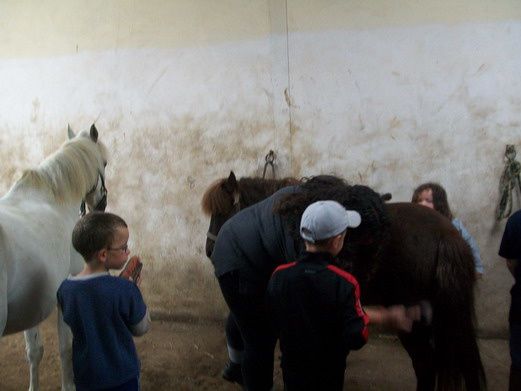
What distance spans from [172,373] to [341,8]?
9.12ft

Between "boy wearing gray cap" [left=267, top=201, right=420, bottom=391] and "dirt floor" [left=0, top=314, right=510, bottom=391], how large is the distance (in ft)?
4.71

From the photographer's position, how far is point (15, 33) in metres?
3.98

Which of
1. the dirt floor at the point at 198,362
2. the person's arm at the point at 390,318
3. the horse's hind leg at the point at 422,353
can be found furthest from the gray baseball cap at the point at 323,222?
the dirt floor at the point at 198,362

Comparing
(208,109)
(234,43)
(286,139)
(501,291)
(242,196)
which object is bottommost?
(501,291)

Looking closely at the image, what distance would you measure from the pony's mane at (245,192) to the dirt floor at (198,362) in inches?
45.1

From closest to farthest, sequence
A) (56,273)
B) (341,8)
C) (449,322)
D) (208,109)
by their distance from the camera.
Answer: (449,322) → (56,273) → (341,8) → (208,109)

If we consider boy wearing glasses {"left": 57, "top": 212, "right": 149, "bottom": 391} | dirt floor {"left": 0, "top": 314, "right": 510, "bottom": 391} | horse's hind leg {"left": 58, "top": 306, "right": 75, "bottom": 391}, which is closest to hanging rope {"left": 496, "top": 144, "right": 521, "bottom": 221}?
dirt floor {"left": 0, "top": 314, "right": 510, "bottom": 391}

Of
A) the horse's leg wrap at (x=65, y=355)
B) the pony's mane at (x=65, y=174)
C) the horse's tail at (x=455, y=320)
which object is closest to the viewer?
the horse's tail at (x=455, y=320)

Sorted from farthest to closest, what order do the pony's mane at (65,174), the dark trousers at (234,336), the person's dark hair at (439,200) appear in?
the person's dark hair at (439,200) < the dark trousers at (234,336) < the pony's mane at (65,174)

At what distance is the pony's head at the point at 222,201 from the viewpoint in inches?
104

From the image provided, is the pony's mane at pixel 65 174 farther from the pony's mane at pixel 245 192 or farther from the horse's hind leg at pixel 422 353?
the horse's hind leg at pixel 422 353

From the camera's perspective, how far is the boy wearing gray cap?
57.9 inches

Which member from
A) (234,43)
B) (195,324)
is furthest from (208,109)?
(195,324)

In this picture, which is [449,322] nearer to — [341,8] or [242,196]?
[242,196]
